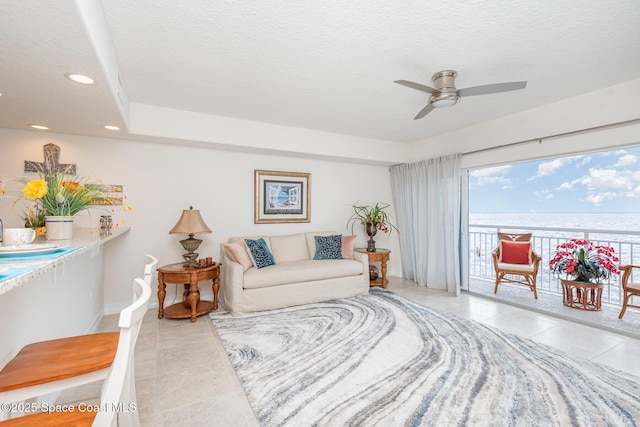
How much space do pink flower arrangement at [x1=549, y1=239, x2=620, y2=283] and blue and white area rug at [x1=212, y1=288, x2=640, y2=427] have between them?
1340 mm

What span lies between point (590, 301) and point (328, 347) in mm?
3484

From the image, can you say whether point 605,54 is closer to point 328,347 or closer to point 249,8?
point 249,8

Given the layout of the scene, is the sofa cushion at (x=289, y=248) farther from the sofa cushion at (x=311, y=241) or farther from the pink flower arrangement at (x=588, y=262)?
the pink flower arrangement at (x=588, y=262)

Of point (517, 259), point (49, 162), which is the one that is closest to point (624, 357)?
point (517, 259)

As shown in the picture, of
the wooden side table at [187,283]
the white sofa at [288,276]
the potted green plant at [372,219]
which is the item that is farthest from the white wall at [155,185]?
the potted green plant at [372,219]

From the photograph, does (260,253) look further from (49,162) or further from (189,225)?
(49,162)

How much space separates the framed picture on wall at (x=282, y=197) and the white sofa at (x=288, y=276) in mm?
352

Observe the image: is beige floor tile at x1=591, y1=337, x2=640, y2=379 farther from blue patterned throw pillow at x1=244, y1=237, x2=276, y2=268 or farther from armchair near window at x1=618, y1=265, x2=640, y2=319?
blue patterned throw pillow at x1=244, y1=237, x2=276, y2=268

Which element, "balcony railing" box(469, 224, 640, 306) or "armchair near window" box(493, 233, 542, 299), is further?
"armchair near window" box(493, 233, 542, 299)

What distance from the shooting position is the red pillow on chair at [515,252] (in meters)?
4.25

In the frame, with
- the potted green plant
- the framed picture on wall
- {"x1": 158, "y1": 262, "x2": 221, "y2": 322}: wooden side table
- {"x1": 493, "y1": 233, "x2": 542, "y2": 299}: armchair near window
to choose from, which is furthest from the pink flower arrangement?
{"x1": 158, "y1": 262, "x2": 221, "y2": 322}: wooden side table

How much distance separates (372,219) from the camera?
16.0ft

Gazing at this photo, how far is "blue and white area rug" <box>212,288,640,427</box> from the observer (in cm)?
173

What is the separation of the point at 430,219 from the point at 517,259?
4.43 ft
